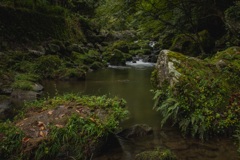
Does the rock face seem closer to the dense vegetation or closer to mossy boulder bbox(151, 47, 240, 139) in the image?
mossy boulder bbox(151, 47, 240, 139)

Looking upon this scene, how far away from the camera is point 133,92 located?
1156 cm

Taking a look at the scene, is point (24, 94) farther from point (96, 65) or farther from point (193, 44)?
point (193, 44)

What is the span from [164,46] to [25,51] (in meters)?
11.0

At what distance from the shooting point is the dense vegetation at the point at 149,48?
675 centimetres

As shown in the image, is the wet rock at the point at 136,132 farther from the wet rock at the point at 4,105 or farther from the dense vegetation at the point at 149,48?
the wet rock at the point at 4,105

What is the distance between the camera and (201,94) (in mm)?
6906

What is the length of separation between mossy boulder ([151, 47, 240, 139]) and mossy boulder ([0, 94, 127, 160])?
154 cm

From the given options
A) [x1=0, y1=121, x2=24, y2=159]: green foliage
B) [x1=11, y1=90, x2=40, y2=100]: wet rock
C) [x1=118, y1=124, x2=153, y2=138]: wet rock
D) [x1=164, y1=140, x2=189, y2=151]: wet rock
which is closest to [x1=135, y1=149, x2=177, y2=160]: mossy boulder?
[x1=164, y1=140, x2=189, y2=151]: wet rock

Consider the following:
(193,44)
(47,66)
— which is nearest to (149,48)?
(193,44)

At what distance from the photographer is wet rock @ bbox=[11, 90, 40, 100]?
10.6 metres

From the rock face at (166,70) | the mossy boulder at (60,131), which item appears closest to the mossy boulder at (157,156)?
the mossy boulder at (60,131)

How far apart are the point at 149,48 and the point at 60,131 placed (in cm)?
2274

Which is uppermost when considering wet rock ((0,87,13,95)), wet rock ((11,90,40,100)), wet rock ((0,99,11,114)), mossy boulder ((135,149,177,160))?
mossy boulder ((135,149,177,160))

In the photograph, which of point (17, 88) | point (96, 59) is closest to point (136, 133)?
point (17, 88)
